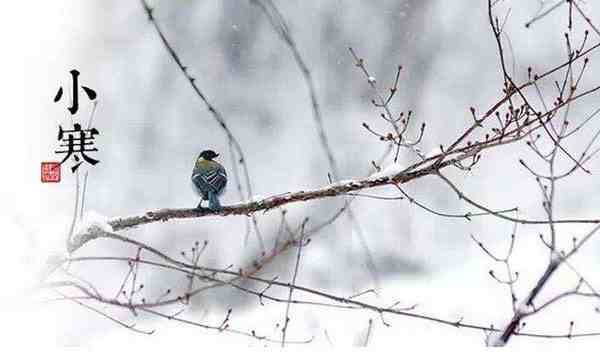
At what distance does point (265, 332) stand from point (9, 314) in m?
0.38

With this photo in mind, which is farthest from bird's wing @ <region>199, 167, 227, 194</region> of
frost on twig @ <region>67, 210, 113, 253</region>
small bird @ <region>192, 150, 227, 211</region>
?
frost on twig @ <region>67, 210, 113, 253</region>

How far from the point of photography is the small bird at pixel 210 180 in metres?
1.30

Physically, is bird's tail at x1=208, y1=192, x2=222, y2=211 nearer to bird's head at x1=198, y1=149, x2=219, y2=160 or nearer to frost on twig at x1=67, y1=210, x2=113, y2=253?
bird's head at x1=198, y1=149, x2=219, y2=160

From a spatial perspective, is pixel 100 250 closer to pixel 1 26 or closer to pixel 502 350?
pixel 1 26

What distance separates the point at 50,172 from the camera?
49.6 inches

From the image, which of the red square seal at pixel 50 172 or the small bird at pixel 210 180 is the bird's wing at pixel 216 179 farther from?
the red square seal at pixel 50 172

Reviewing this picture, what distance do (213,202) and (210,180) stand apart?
0.04m

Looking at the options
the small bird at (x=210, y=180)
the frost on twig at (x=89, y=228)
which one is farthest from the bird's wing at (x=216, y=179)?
the frost on twig at (x=89, y=228)

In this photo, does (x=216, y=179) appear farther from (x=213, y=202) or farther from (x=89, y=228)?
(x=89, y=228)

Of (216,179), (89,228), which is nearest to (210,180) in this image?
(216,179)

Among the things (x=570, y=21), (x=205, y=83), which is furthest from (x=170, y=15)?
(x=570, y=21)

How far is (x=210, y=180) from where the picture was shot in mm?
1305

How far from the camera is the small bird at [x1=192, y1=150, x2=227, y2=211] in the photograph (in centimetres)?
130

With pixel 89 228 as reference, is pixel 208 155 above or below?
above
